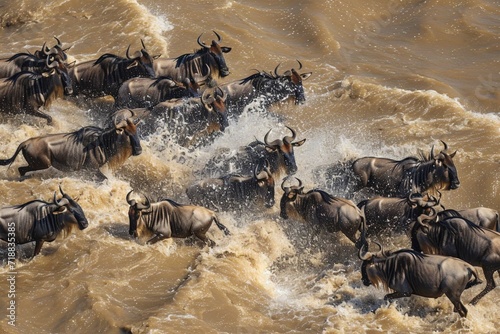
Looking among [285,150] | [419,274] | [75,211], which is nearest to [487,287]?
[419,274]

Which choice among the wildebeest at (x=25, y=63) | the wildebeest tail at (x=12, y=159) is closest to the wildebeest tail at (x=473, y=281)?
the wildebeest tail at (x=12, y=159)

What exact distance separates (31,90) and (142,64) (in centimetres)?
215

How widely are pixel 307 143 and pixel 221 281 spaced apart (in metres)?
4.42

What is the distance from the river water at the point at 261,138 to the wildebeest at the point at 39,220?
0.29 metres

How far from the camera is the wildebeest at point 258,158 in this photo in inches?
497

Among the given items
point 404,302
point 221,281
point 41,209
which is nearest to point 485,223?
point 404,302

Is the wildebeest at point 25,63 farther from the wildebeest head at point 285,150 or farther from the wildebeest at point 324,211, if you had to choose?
the wildebeest at point 324,211

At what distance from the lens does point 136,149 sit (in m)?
12.8

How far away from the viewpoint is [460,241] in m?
10.4

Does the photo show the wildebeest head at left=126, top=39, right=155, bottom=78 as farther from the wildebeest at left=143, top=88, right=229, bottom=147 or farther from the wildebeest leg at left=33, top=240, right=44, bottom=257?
the wildebeest leg at left=33, top=240, right=44, bottom=257

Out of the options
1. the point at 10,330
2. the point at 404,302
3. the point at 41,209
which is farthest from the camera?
the point at 41,209

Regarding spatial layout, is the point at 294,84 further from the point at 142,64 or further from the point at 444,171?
the point at 444,171

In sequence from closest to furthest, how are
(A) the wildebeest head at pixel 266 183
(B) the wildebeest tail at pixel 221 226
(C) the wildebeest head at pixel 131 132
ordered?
(B) the wildebeest tail at pixel 221 226, (A) the wildebeest head at pixel 266 183, (C) the wildebeest head at pixel 131 132

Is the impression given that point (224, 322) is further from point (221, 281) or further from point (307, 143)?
point (307, 143)
